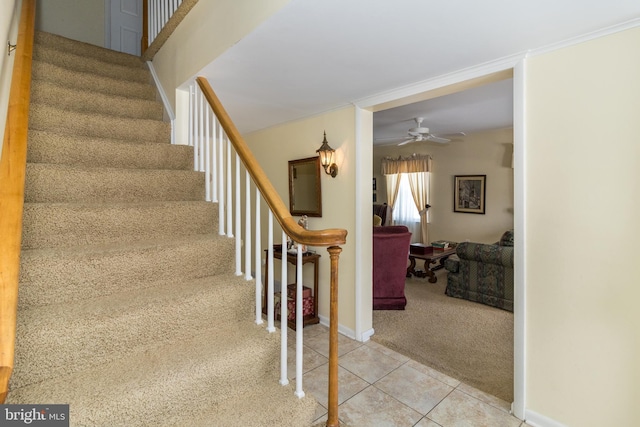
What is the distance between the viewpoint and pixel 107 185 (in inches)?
80.4

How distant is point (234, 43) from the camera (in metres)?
1.86

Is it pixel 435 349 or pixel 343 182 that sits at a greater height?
pixel 343 182

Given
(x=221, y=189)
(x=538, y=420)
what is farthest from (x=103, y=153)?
(x=538, y=420)

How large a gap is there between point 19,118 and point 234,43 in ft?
3.59

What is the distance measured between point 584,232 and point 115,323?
241cm

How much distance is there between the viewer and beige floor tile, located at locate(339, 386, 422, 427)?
1935 mm

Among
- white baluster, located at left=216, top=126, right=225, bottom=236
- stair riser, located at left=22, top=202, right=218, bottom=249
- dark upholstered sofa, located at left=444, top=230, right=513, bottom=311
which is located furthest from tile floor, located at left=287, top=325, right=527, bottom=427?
dark upholstered sofa, located at left=444, top=230, right=513, bottom=311

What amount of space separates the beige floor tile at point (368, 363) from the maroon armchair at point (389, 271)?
100 centimetres

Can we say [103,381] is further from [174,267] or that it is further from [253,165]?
[253,165]

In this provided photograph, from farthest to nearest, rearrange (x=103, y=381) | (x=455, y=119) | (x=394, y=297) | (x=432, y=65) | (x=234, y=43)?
(x=455, y=119) < (x=394, y=297) < (x=432, y=65) < (x=234, y=43) < (x=103, y=381)

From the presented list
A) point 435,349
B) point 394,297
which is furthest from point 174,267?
point 394,297

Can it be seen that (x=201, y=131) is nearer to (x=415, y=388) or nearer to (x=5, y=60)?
(x=5, y=60)

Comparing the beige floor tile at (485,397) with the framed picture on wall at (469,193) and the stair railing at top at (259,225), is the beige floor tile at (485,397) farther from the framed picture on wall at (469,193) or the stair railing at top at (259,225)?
the framed picture on wall at (469,193)

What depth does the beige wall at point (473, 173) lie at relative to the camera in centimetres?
519
